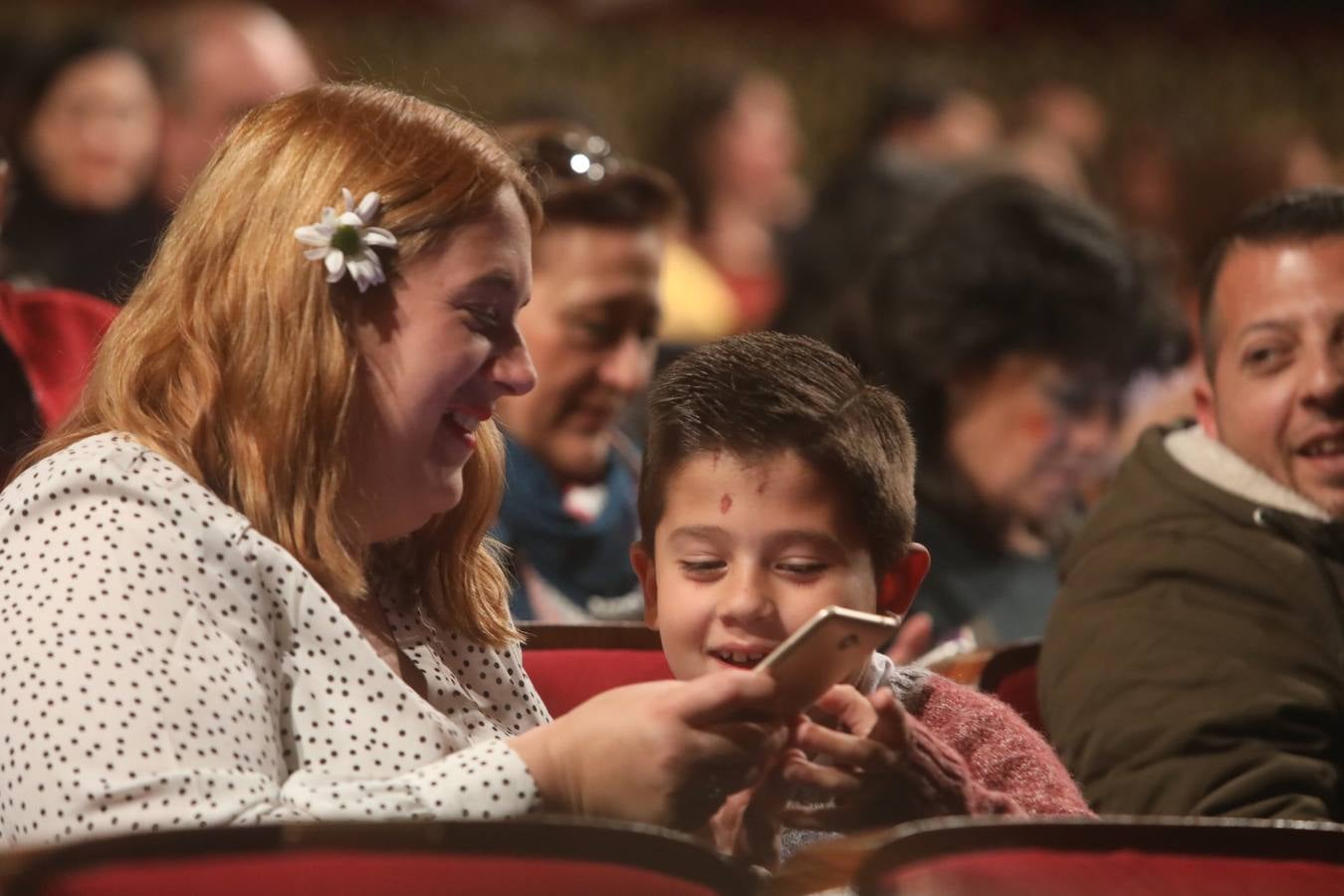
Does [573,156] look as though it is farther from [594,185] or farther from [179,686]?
[179,686]

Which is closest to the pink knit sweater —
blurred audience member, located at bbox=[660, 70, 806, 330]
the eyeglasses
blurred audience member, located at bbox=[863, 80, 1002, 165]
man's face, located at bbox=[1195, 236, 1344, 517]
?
man's face, located at bbox=[1195, 236, 1344, 517]

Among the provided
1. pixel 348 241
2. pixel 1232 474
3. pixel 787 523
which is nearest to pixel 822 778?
pixel 787 523

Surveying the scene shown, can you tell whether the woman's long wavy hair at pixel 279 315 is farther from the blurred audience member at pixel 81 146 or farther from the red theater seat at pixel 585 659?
the blurred audience member at pixel 81 146

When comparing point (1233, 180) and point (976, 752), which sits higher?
point (1233, 180)

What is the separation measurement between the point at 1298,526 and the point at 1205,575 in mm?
108

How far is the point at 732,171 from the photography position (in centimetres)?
584

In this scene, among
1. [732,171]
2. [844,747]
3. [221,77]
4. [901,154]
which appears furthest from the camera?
[732,171]

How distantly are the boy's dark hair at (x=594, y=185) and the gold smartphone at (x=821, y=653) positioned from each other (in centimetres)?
141

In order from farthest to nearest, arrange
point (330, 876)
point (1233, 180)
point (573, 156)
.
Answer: point (1233, 180) < point (573, 156) < point (330, 876)

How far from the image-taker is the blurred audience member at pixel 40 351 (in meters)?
2.08

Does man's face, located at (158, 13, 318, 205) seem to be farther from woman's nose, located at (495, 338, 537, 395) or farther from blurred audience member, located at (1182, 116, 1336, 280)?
woman's nose, located at (495, 338, 537, 395)

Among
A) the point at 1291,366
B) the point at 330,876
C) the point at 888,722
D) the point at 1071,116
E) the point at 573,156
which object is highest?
the point at 1071,116

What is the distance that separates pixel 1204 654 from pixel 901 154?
3.50m

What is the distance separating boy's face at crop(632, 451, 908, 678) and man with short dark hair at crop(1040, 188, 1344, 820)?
437 millimetres
